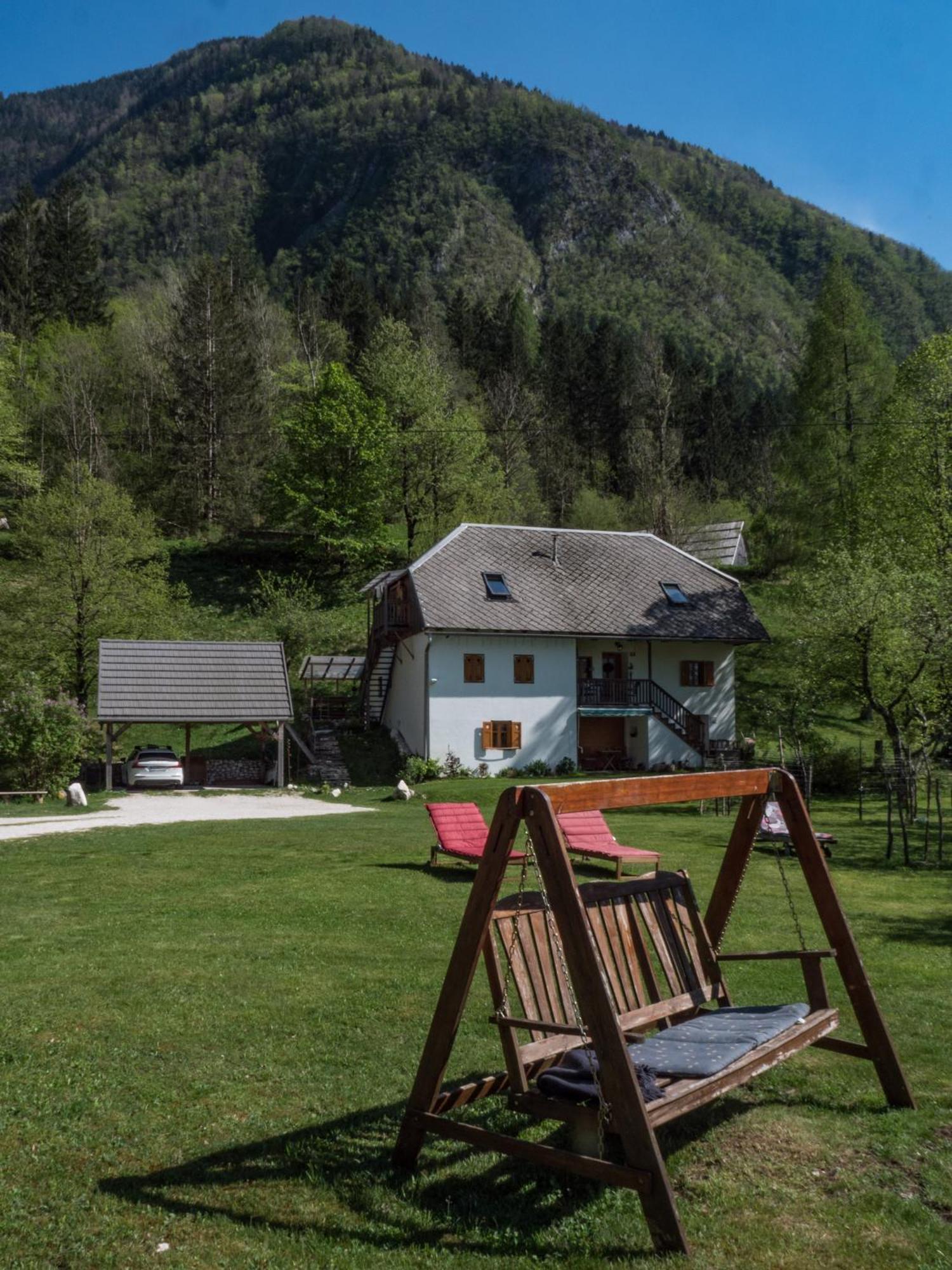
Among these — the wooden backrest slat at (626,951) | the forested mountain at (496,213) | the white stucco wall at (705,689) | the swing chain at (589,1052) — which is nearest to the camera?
the swing chain at (589,1052)

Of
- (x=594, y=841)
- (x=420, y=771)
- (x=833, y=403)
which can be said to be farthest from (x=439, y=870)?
(x=833, y=403)

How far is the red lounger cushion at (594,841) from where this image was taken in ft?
44.0

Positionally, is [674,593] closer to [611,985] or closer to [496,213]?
[611,985]

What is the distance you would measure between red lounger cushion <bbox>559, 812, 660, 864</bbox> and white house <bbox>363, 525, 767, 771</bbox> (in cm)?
1942

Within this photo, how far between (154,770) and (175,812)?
6.76 meters

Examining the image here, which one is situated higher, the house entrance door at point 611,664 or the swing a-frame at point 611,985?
the house entrance door at point 611,664

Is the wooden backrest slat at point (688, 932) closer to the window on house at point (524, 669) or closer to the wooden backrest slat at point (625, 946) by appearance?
the wooden backrest slat at point (625, 946)

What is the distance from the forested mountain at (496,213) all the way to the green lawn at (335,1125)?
10500 centimetres

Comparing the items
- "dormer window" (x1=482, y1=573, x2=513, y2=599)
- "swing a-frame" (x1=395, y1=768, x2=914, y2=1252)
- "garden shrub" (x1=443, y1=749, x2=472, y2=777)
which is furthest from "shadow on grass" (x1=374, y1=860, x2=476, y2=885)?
"dormer window" (x1=482, y1=573, x2=513, y2=599)

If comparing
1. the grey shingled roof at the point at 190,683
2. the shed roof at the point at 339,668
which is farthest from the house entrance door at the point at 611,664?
the grey shingled roof at the point at 190,683

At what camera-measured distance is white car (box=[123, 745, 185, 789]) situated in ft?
94.4

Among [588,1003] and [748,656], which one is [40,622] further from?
[588,1003]

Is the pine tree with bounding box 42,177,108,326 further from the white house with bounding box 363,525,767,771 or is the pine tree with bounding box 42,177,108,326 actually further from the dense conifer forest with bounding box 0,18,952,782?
the white house with bounding box 363,525,767,771

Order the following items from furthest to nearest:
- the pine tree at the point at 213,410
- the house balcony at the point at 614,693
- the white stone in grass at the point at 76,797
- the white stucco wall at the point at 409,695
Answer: the pine tree at the point at 213,410, the house balcony at the point at 614,693, the white stucco wall at the point at 409,695, the white stone in grass at the point at 76,797
